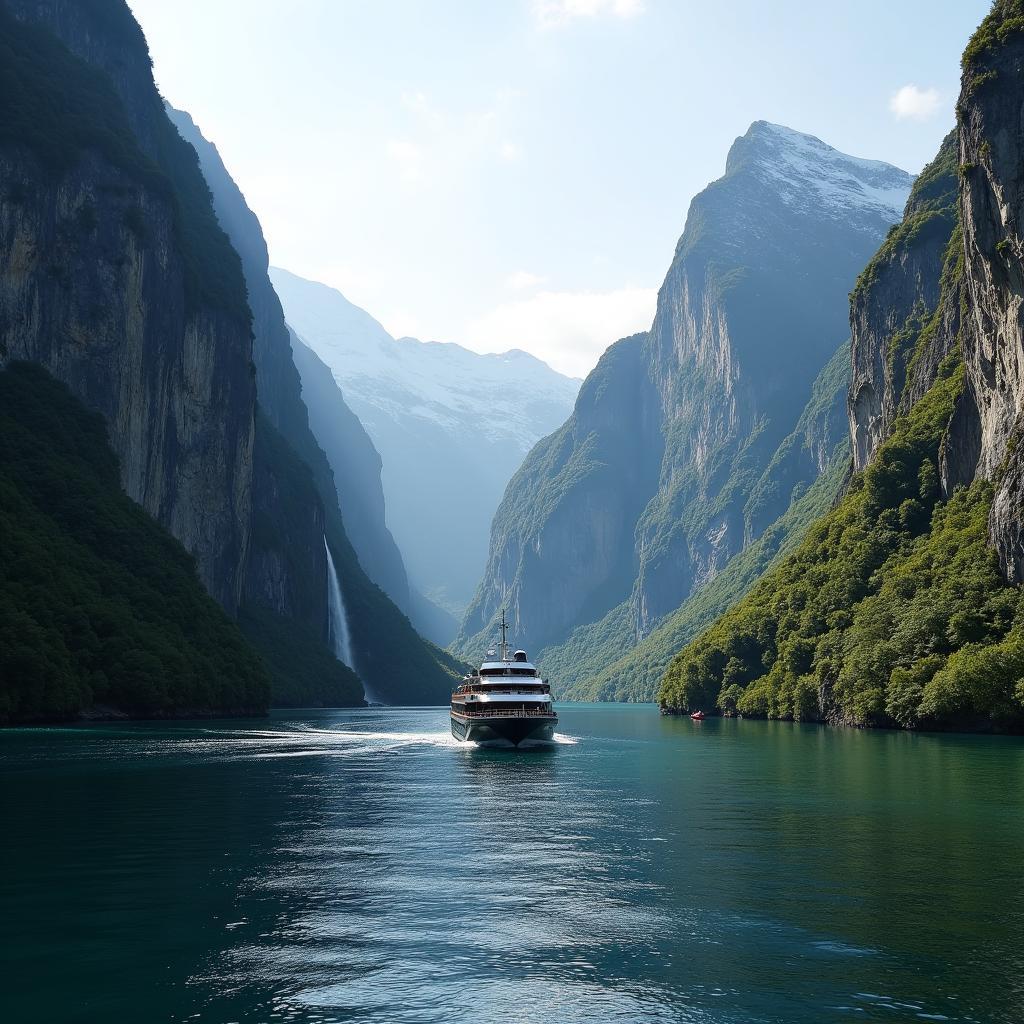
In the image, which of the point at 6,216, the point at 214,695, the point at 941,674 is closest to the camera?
the point at 941,674

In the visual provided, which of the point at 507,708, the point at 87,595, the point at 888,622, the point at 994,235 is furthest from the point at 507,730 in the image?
the point at 994,235

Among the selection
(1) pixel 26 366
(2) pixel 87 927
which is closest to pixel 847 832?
(2) pixel 87 927

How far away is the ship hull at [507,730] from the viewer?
8900 centimetres

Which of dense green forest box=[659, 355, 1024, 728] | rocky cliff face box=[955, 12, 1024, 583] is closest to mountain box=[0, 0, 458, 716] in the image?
dense green forest box=[659, 355, 1024, 728]

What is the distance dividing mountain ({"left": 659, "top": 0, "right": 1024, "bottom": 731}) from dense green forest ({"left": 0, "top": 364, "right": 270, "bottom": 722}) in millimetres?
69434

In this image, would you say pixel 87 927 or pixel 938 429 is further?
pixel 938 429

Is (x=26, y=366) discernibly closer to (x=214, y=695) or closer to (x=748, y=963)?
(x=214, y=695)

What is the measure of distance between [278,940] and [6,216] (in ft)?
484

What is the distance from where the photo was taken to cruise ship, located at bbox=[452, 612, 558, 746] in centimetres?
8938

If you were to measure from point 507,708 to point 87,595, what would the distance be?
177 ft

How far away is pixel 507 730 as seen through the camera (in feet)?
293

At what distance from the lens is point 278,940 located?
25.2m

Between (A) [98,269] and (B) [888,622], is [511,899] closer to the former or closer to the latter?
(B) [888,622]

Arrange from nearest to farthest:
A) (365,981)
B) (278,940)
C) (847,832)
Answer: (365,981) < (278,940) < (847,832)
